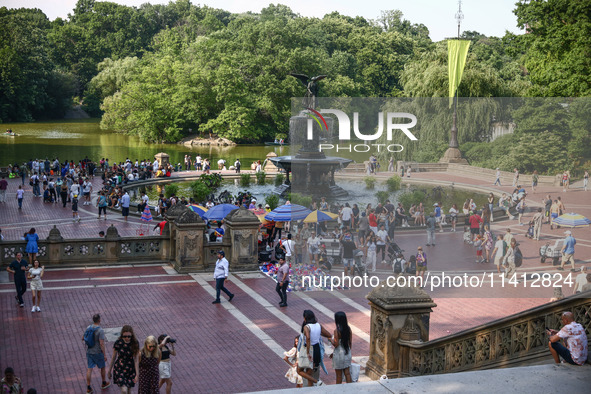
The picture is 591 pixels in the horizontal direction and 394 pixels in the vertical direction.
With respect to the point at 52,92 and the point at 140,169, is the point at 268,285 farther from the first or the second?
the point at 52,92

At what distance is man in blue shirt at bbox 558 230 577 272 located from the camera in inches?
680

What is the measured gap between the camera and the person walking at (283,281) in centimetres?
1672

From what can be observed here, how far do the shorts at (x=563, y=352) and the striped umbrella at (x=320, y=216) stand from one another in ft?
34.6

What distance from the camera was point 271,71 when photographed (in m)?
73.9

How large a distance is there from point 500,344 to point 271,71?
218 feet

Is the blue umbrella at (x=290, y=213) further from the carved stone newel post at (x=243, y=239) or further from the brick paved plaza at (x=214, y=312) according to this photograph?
the brick paved plaza at (x=214, y=312)

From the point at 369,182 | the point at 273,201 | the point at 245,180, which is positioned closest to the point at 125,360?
the point at 369,182

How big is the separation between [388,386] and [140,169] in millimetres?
40234

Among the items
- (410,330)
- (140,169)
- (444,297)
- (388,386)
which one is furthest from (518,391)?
(140,169)

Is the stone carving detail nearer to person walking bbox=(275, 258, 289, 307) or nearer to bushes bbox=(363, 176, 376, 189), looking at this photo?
person walking bbox=(275, 258, 289, 307)

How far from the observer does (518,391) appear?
6.87m

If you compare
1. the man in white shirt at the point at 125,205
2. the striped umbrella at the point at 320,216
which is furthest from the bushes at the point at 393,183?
the man in white shirt at the point at 125,205

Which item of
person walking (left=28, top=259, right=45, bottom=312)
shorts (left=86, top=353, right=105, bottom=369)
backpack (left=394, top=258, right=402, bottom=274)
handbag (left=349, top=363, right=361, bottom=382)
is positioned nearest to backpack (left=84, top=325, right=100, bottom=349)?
shorts (left=86, top=353, right=105, bottom=369)

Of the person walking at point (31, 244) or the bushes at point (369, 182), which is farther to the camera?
the person walking at point (31, 244)
